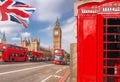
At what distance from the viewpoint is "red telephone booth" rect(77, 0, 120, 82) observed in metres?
5.65

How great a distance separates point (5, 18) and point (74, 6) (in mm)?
6950

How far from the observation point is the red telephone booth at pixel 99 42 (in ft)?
18.5

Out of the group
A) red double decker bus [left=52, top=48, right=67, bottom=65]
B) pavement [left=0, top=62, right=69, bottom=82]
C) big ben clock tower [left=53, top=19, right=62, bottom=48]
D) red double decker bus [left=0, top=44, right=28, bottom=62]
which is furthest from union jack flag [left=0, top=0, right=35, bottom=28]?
big ben clock tower [left=53, top=19, right=62, bottom=48]

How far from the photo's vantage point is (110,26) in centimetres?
556

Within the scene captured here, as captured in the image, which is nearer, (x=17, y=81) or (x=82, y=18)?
(x=82, y=18)

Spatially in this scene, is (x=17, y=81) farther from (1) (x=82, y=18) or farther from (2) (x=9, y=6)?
(1) (x=82, y=18)

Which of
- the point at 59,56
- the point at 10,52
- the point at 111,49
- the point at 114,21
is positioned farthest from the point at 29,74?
the point at 59,56

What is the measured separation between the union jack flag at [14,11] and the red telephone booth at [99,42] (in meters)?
8.15

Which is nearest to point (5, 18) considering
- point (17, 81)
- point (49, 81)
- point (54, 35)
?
point (17, 81)

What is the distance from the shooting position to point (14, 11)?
45.9 ft

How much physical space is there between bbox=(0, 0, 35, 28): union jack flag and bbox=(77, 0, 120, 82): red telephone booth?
321 inches

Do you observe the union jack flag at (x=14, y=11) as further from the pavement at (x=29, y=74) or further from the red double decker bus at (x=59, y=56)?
the red double decker bus at (x=59, y=56)

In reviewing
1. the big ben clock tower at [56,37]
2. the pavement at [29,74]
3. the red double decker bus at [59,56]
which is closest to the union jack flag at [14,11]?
the pavement at [29,74]

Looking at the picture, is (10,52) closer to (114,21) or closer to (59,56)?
(59,56)
